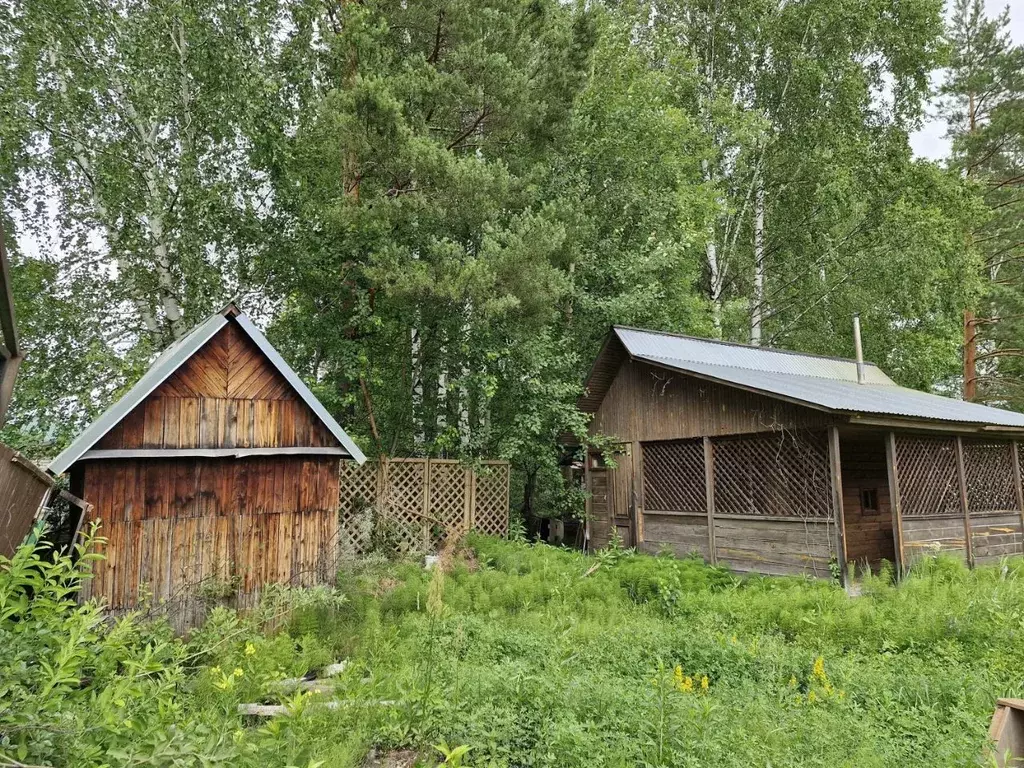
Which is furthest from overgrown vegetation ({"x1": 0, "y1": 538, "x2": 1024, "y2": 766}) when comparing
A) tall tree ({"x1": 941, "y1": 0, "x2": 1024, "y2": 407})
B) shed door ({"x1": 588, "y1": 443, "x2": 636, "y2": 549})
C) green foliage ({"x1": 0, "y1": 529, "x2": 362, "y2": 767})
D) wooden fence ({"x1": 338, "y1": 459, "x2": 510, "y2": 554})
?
tall tree ({"x1": 941, "y1": 0, "x2": 1024, "y2": 407})

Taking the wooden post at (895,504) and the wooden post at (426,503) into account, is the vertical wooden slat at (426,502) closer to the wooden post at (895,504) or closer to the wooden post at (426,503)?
the wooden post at (426,503)

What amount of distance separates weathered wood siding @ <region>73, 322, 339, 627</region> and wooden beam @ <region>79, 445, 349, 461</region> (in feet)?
0.23

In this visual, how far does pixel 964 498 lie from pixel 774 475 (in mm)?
3741

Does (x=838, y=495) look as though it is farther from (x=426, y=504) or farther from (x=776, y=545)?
(x=426, y=504)

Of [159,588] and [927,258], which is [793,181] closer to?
[927,258]

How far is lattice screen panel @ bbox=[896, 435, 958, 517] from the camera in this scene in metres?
10.6

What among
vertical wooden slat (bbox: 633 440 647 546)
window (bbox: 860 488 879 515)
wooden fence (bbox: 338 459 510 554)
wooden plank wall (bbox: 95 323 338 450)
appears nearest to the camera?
wooden plank wall (bbox: 95 323 338 450)

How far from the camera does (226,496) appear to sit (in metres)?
7.55

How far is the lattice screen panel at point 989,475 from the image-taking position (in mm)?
11922

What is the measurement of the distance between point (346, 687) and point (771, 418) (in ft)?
25.9

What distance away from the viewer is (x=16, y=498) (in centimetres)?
401

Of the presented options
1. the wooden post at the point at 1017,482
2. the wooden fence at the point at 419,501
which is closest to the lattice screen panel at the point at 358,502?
the wooden fence at the point at 419,501

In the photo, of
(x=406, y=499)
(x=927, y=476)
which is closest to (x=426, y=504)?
(x=406, y=499)

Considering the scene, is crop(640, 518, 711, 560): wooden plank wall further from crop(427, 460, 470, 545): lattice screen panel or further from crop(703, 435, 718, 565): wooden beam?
crop(427, 460, 470, 545): lattice screen panel
